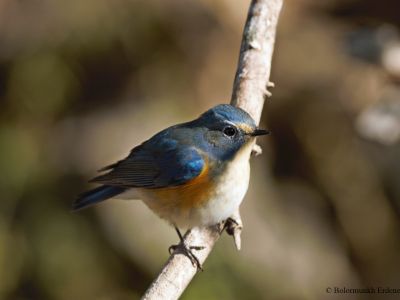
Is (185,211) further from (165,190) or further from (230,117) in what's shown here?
(230,117)

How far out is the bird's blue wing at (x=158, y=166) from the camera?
13.9ft

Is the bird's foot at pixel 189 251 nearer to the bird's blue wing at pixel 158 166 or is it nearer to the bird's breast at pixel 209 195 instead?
the bird's breast at pixel 209 195

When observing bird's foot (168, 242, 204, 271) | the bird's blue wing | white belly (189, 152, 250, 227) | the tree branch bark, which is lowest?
bird's foot (168, 242, 204, 271)

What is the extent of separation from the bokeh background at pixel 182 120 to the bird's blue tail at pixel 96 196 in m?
1.31

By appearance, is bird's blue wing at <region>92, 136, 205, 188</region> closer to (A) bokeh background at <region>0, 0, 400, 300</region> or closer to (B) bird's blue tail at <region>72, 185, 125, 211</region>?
(B) bird's blue tail at <region>72, 185, 125, 211</region>

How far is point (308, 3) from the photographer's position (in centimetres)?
734

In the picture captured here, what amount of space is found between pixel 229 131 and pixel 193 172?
0.98ft

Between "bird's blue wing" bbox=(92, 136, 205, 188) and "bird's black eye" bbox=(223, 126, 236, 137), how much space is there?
0.66 feet

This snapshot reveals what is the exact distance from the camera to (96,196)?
14.7 ft

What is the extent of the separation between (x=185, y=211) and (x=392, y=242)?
3.02 metres

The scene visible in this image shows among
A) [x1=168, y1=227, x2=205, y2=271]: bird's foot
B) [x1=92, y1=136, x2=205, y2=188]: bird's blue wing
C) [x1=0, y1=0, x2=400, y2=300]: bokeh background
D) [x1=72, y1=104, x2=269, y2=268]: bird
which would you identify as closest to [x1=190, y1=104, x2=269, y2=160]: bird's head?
[x1=72, y1=104, x2=269, y2=268]: bird

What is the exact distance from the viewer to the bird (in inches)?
161

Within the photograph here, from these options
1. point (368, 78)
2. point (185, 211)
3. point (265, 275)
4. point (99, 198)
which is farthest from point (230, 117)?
point (368, 78)

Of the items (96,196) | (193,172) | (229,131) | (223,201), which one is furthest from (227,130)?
(96,196)
